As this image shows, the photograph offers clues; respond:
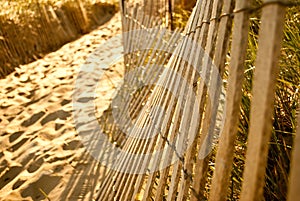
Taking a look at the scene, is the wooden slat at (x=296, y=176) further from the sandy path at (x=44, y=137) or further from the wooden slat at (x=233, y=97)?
the sandy path at (x=44, y=137)

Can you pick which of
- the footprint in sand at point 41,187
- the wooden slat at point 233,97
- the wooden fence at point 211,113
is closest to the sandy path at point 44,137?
the footprint in sand at point 41,187

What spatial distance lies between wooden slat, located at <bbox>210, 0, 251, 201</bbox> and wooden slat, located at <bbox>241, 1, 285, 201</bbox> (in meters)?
0.08

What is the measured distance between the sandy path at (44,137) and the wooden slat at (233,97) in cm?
131

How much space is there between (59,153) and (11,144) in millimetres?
483

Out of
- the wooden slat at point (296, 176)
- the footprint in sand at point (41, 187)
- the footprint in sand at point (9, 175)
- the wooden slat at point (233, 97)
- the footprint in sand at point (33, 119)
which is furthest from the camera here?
the footprint in sand at point (33, 119)

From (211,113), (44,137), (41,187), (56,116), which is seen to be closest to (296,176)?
(211,113)

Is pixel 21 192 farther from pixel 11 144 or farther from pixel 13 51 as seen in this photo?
pixel 13 51

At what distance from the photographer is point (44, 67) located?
4.20 metres

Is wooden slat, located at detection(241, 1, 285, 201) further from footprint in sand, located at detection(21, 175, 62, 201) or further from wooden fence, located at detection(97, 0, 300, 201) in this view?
footprint in sand, located at detection(21, 175, 62, 201)

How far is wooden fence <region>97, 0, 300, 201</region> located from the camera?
0.60 meters

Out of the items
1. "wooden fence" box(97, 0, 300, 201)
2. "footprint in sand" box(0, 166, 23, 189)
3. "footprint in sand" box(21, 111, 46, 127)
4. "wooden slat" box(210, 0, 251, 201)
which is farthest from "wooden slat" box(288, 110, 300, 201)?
"footprint in sand" box(21, 111, 46, 127)

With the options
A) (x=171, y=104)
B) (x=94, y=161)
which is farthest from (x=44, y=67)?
(x=171, y=104)

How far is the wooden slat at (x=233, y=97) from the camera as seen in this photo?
2.29ft

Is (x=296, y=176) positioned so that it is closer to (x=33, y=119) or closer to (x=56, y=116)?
(x=56, y=116)
